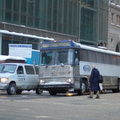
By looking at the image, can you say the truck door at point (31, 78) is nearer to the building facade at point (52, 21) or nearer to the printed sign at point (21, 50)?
the printed sign at point (21, 50)

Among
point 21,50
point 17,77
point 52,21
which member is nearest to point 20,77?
point 17,77

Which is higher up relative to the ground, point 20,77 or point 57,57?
point 57,57

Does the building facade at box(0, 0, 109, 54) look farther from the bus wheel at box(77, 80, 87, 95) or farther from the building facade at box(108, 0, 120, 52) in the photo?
the bus wheel at box(77, 80, 87, 95)

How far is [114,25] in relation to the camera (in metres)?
65.4

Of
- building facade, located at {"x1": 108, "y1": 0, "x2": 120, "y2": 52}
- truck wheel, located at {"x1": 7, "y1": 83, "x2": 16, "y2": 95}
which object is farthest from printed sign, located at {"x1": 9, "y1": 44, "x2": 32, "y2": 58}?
building facade, located at {"x1": 108, "y1": 0, "x2": 120, "y2": 52}

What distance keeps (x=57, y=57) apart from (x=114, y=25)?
3983 centimetres

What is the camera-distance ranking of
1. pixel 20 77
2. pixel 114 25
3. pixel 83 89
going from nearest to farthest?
pixel 20 77 < pixel 83 89 < pixel 114 25

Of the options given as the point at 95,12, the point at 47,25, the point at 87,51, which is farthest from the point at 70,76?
the point at 95,12

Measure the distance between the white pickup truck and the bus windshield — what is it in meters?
1.17

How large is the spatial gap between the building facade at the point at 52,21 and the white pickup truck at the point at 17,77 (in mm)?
15213

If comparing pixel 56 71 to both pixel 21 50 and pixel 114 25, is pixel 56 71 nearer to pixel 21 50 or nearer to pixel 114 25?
pixel 21 50

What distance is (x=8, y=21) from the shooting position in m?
42.9

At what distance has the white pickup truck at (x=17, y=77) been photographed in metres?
25.6

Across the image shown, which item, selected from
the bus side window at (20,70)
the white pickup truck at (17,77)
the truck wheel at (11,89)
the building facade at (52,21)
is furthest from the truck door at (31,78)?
the building facade at (52,21)
